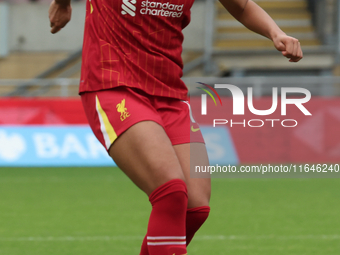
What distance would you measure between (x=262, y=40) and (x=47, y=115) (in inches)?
269

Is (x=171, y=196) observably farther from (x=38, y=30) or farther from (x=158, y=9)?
(x=38, y=30)

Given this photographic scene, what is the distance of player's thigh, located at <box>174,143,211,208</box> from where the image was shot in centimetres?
235

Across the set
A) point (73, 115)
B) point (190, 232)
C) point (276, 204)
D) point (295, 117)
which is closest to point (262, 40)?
point (295, 117)

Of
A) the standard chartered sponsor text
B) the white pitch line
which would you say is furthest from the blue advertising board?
the standard chartered sponsor text

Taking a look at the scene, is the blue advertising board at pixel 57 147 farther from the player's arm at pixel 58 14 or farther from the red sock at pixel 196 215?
the red sock at pixel 196 215

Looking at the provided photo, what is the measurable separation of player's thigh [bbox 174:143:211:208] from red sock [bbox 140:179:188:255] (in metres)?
0.22

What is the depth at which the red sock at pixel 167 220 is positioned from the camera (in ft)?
6.91

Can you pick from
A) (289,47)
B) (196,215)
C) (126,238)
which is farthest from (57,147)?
(289,47)

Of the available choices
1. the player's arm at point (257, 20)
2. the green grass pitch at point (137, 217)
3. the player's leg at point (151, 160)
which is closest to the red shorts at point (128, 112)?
the player's leg at point (151, 160)

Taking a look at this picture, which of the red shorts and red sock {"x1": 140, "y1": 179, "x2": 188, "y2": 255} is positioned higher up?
the red shorts

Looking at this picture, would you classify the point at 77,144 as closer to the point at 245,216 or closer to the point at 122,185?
the point at 122,185

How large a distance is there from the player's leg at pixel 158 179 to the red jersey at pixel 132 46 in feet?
0.68

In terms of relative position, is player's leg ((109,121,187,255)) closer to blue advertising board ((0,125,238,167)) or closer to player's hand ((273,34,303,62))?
player's hand ((273,34,303,62))

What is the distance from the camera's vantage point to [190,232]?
255 cm
